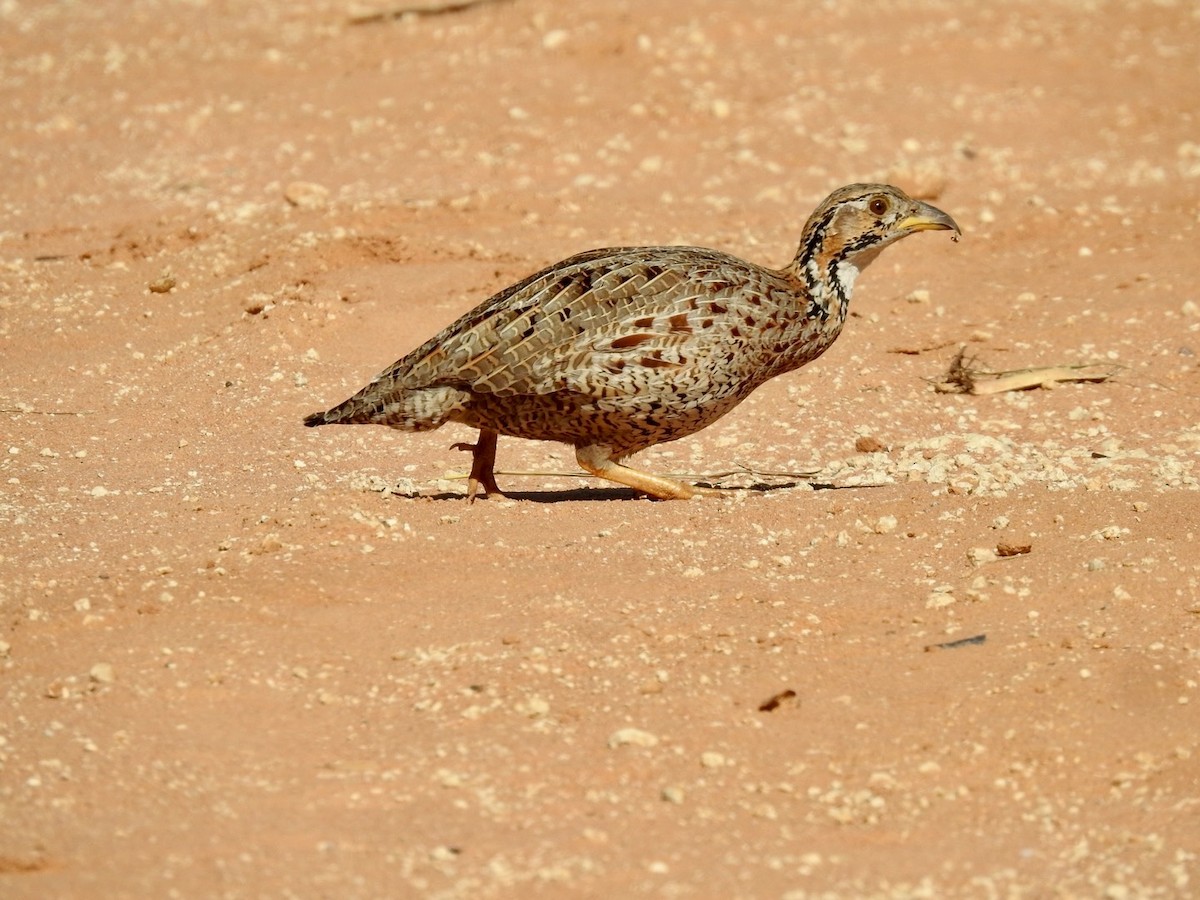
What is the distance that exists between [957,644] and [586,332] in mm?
2180

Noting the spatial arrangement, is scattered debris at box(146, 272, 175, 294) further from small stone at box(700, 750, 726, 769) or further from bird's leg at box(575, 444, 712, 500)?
small stone at box(700, 750, 726, 769)

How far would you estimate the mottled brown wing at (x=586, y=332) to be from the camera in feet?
25.3

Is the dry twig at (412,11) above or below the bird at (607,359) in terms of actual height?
above

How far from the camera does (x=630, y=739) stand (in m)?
5.86

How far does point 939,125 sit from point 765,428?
18.1 ft

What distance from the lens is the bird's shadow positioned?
8.35m

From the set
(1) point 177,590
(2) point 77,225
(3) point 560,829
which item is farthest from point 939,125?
(3) point 560,829

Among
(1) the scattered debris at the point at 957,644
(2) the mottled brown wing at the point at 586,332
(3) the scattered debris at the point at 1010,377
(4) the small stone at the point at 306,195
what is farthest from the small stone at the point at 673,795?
(4) the small stone at the point at 306,195

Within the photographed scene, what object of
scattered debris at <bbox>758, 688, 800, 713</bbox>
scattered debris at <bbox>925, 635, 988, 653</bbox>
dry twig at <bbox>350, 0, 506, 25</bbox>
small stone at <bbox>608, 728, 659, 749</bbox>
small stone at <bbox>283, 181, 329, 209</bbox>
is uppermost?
dry twig at <bbox>350, 0, 506, 25</bbox>

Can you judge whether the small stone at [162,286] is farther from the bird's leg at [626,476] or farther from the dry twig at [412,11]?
the dry twig at [412,11]

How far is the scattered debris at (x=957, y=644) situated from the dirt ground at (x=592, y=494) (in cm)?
3

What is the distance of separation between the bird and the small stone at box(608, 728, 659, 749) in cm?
221

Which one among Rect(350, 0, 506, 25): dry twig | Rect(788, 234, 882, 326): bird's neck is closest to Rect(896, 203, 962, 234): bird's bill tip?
Rect(788, 234, 882, 326): bird's neck

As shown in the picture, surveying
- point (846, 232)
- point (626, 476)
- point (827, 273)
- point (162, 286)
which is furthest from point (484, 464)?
point (162, 286)
